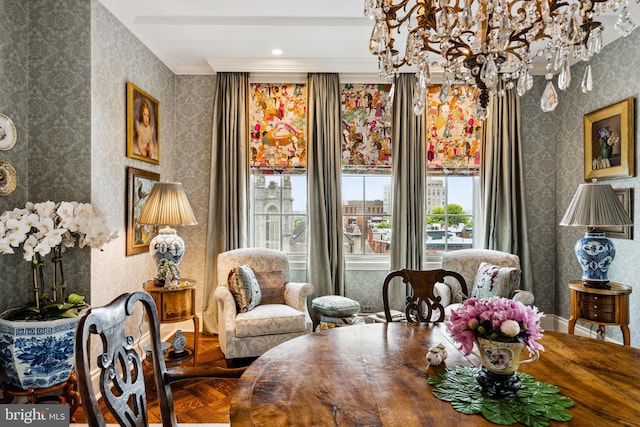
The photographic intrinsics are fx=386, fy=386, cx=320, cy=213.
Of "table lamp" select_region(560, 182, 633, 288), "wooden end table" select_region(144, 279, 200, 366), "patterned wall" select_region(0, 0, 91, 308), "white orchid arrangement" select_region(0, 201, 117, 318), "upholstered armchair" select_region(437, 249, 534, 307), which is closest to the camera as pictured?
"white orchid arrangement" select_region(0, 201, 117, 318)

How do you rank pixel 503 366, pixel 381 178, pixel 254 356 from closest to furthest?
pixel 503 366
pixel 254 356
pixel 381 178

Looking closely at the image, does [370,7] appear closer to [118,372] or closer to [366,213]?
[118,372]

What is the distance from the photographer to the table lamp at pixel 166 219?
3.01 m

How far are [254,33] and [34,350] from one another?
281 centimetres

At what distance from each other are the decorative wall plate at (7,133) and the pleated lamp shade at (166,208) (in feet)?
3.07

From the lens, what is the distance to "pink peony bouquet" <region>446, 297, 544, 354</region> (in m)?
1.19

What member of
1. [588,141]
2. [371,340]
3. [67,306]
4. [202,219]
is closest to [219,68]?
[202,219]

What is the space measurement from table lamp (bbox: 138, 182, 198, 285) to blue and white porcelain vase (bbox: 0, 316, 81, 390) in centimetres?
86

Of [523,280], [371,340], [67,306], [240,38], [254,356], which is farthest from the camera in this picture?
[523,280]

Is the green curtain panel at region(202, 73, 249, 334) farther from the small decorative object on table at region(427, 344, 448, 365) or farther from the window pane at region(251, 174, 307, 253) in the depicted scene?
the small decorative object on table at region(427, 344, 448, 365)

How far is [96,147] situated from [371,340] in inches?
90.5

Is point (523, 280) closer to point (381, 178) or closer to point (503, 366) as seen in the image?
point (381, 178)

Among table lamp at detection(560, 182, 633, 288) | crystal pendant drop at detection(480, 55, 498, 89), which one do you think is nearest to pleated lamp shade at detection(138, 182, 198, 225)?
crystal pendant drop at detection(480, 55, 498, 89)

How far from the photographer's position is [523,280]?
3943 mm
